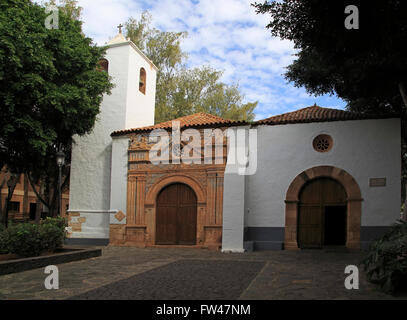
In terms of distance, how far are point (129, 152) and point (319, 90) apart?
307 inches

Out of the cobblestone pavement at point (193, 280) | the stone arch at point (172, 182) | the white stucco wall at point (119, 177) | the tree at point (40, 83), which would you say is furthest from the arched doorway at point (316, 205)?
the tree at point (40, 83)

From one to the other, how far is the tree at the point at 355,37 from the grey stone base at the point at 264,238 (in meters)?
5.45

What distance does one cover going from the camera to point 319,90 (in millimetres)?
13711

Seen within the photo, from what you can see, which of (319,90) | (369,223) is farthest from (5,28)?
(369,223)

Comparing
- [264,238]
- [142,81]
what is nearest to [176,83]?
[142,81]

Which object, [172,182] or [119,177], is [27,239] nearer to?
[172,182]

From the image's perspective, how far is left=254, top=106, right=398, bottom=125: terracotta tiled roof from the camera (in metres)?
13.5

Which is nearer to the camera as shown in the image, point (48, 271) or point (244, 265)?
point (48, 271)

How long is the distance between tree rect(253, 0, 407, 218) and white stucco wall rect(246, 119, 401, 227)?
68.1 inches

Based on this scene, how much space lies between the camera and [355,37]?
322 inches

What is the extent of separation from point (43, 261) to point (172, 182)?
660cm

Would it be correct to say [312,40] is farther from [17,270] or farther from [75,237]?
[75,237]

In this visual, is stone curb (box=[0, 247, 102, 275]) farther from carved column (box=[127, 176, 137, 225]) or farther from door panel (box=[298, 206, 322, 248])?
door panel (box=[298, 206, 322, 248])

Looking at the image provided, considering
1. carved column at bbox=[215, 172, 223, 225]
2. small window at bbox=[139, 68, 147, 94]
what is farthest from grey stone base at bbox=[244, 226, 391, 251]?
small window at bbox=[139, 68, 147, 94]
